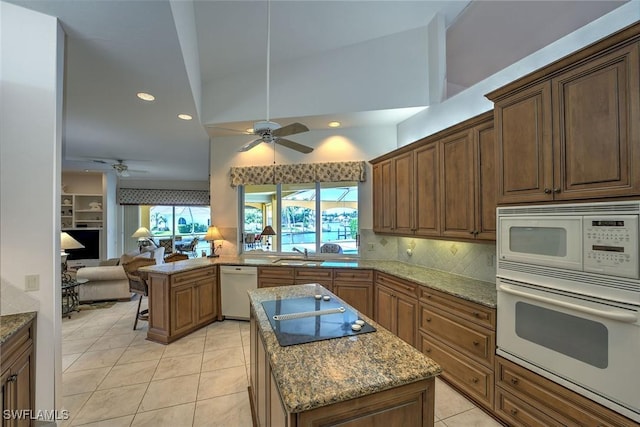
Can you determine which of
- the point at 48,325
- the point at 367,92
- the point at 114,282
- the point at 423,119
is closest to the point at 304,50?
the point at 367,92

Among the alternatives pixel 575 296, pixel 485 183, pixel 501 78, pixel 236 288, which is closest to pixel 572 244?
pixel 575 296

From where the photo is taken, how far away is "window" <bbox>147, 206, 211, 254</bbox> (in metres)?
9.13

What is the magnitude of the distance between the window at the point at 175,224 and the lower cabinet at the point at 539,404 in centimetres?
866

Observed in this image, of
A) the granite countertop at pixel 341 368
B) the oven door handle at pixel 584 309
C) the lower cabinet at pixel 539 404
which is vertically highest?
the oven door handle at pixel 584 309

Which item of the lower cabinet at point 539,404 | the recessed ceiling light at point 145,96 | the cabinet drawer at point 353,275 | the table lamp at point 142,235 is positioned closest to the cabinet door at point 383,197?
the cabinet drawer at point 353,275

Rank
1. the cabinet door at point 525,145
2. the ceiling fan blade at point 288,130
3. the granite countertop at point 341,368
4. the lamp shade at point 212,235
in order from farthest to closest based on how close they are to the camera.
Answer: the lamp shade at point 212,235 → the ceiling fan blade at point 288,130 → the cabinet door at point 525,145 → the granite countertop at point 341,368

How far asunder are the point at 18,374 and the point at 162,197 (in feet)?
26.1

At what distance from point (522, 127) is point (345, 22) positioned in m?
2.58

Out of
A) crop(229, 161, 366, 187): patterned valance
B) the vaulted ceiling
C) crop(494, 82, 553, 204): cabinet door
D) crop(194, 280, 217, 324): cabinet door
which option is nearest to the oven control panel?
crop(494, 82, 553, 204): cabinet door

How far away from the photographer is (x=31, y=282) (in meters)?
1.85

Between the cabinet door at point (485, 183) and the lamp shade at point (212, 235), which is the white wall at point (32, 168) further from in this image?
the cabinet door at point (485, 183)

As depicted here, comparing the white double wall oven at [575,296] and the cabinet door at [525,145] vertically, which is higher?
the cabinet door at [525,145]

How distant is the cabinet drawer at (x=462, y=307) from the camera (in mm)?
2098

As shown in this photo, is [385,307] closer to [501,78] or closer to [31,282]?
[501,78]
